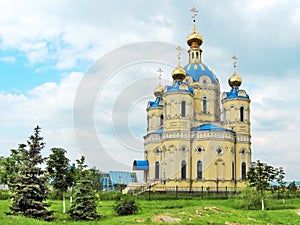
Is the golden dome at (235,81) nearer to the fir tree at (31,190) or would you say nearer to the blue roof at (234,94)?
the blue roof at (234,94)

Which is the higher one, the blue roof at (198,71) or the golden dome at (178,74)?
the blue roof at (198,71)

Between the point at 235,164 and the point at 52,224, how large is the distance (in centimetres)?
3282

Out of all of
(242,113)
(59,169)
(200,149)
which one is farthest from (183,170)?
(59,169)

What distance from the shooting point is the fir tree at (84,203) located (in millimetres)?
18719

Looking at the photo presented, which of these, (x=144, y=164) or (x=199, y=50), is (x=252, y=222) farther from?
(x=199, y=50)

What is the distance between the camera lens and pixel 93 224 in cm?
1672

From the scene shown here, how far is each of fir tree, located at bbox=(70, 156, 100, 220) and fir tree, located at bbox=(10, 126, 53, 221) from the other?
1.86 metres

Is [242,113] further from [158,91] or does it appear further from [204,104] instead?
[158,91]

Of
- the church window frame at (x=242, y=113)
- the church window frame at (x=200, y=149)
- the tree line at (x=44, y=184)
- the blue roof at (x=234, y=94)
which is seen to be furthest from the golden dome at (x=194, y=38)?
the tree line at (x=44, y=184)

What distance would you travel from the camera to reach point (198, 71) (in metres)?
49.6

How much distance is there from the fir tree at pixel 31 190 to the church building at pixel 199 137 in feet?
85.3

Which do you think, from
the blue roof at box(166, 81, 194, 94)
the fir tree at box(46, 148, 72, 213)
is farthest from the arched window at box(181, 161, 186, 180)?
the fir tree at box(46, 148, 72, 213)

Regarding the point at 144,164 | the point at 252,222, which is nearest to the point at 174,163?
the point at 144,164

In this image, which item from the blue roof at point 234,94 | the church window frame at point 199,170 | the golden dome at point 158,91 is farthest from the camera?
the golden dome at point 158,91
